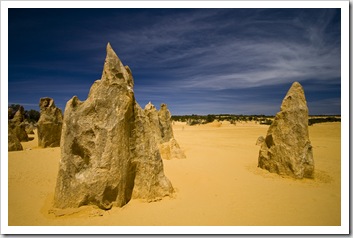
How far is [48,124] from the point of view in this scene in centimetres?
1503

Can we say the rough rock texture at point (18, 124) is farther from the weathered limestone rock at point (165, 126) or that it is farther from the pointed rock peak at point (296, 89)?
the pointed rock peak at point (296, 89)

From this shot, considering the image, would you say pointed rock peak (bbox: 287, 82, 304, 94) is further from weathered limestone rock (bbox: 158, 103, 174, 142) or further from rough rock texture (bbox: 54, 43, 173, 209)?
weathered limestone rock (bbox: 158, 103, 174, 142)

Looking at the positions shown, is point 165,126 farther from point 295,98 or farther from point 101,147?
point 101,147

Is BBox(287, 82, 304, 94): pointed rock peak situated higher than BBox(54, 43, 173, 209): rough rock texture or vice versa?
BBox(287, 82, 304, 94): pointed rock peak

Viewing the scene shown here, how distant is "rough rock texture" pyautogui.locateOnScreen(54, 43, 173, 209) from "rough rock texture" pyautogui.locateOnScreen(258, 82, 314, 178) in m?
5.25

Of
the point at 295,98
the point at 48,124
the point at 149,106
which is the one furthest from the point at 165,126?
the point at 295,98

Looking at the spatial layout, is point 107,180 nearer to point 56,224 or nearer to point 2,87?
point 56,224

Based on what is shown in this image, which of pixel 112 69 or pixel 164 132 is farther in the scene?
pixel 164 132

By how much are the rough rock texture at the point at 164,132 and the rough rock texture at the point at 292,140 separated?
180 inches

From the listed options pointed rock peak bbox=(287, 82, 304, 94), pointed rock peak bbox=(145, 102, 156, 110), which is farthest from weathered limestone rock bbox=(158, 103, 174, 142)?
pointed rock peak bbox=(287, 82, 304, 94)

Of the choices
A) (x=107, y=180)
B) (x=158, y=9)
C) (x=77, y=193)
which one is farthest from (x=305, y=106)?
(x=77, y=193)

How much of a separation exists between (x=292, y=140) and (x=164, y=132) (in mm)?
10187

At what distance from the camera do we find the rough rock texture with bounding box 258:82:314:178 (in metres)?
8.23

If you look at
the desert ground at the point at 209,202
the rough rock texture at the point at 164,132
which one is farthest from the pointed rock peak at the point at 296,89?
the rough rock texture at the point at 164,132
